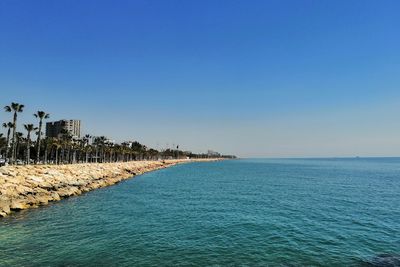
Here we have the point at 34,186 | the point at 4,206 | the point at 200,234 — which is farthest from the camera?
the point at 34,186

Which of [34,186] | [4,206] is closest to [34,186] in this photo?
[34,186]

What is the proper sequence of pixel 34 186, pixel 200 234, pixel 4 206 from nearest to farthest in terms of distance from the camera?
pixel 200 234 < pixel 4 206 < pixel 34 186

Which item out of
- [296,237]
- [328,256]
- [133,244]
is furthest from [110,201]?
[328,256]

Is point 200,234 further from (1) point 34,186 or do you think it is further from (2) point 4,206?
(1) point 34,186

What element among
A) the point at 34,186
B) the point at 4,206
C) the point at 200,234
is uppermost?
the point at 34,186

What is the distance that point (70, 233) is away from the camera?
87.4 ft

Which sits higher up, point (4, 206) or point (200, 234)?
point (4, 206)

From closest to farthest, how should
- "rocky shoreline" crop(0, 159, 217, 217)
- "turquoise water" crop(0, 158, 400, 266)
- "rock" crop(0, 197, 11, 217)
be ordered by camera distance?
"turquoise water" crop(0, 158, 400, 266) < "rock" crop(0, 197, 11, 217) < "rocky shoreline" crop(0, 159, 217, 217)

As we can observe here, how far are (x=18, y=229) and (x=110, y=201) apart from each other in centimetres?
1771

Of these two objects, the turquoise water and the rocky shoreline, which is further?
the rocky shoreline

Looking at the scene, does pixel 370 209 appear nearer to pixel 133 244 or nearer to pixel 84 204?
pixel 133 244

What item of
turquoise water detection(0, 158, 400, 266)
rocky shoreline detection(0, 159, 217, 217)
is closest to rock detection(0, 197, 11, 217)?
rocky shoreline detection(0, 159, 217, 217)

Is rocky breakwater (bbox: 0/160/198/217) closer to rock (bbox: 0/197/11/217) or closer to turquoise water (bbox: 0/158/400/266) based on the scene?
rock (bbox: 0/197/11/217)

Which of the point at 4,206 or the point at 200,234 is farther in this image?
the point at 4,206
